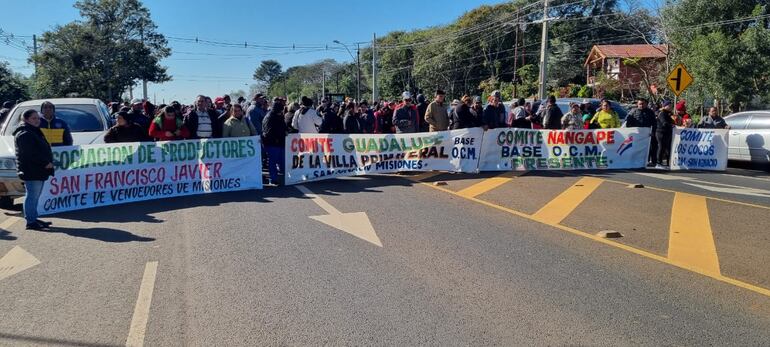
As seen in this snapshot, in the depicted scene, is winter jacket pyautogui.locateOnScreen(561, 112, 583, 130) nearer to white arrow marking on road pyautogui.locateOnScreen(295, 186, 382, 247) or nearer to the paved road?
the paved road

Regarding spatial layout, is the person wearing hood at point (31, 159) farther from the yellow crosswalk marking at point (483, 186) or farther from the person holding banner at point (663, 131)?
the person holding banner at point (663, 131)

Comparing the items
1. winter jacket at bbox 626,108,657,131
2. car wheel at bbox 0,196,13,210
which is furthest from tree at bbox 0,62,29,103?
winter jacket at bbox 626,108,657,131

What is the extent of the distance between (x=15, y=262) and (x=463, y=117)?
9532mm

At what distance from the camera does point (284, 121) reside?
39.3ft

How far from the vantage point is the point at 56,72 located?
53781mm

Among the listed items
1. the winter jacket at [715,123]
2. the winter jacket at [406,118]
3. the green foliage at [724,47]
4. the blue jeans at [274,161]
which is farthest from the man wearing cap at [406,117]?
the green foliage at [724,47]

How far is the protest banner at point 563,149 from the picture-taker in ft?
43.6

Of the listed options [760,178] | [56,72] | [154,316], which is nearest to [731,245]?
[154,316]

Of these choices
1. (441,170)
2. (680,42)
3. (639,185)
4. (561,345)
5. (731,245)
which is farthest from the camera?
(680,42)

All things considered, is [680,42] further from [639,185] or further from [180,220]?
[180,220]

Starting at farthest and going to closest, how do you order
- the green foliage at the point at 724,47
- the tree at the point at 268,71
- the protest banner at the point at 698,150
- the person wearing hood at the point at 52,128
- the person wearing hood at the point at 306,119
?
the tree at the point at 268,71 → the green foliage at the point at 724,47 → the protest banner at the point at 698,150 → the person wearing hood at the point at 306,119 → the person wearing hood at the point at 52,128

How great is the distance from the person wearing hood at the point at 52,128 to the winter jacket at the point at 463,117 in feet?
26.0

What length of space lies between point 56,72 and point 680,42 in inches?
2015

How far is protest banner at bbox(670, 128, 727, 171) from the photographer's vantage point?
14.5 m
